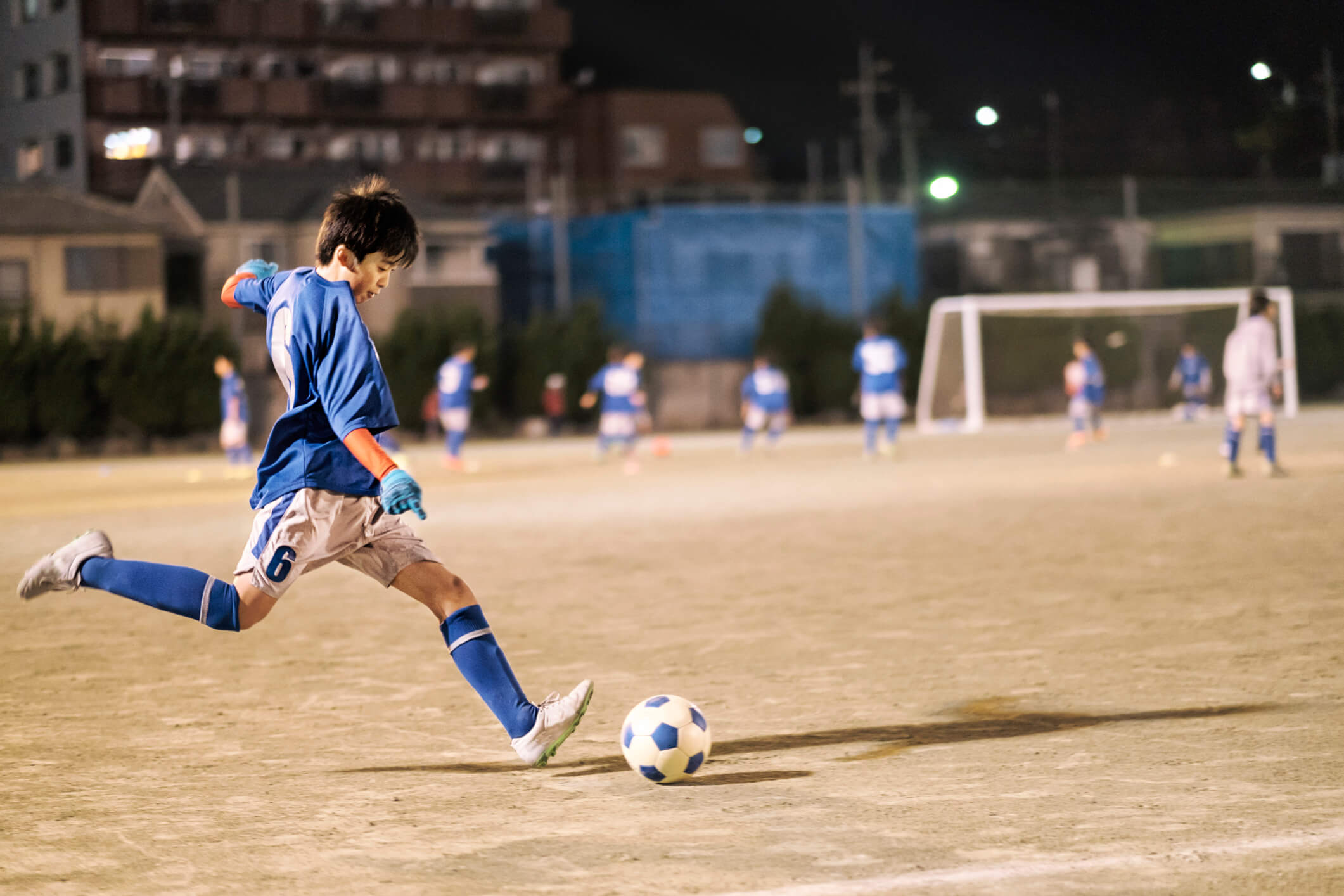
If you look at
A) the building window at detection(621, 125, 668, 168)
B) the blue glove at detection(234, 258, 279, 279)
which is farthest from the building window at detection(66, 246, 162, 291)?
the blue glove at detection(234, 258, 279, 279)

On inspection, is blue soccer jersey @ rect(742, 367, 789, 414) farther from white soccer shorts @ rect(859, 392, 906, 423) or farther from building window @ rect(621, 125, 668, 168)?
building window @ rect(621, 125, 668, 168)

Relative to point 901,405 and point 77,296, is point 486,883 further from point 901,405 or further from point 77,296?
point 77,296

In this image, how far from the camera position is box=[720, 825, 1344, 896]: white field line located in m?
3.73

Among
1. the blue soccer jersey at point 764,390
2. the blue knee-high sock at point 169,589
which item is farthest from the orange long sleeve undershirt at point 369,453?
the blue soccer jersey at point 764,390

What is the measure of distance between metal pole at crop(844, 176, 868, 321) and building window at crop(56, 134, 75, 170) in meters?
23.9

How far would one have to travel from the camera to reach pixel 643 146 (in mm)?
58938

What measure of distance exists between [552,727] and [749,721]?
1.22m

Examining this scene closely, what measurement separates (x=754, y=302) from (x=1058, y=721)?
42.0 m

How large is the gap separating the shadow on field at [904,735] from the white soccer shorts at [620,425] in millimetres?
18554

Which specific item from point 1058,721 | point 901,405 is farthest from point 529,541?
point 901,405

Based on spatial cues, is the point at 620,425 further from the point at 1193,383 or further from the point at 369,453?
the point at 369,453

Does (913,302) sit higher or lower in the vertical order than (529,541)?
higher

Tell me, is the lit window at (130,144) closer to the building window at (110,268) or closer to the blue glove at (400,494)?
the building window at (110,268)

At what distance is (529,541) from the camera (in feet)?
42.4
